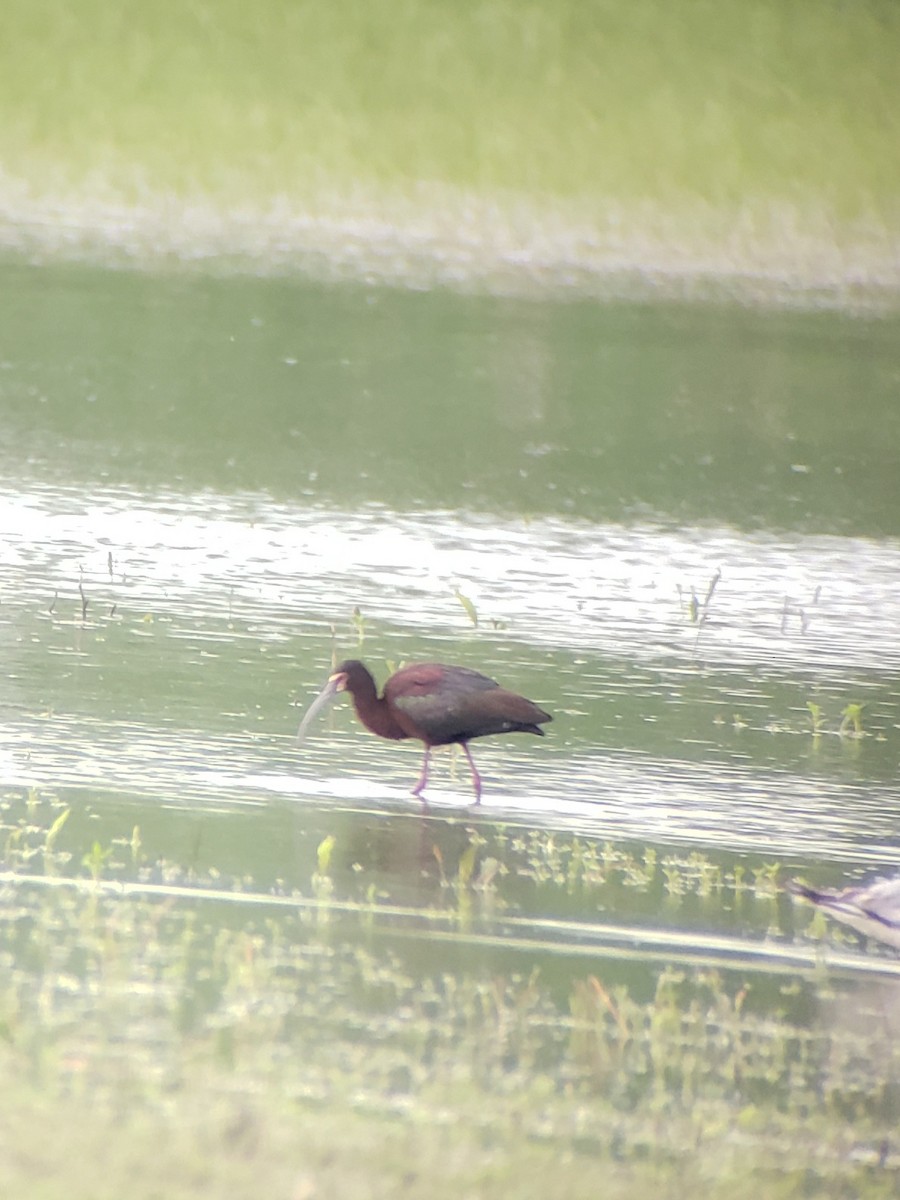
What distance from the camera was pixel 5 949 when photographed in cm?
517

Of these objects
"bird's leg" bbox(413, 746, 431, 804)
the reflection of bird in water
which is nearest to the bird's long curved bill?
"bird's leg" bbox(413, 746, 431, 804)

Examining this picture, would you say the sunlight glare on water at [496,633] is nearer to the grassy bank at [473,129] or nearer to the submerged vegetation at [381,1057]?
the submerged vegetation at [381,1057]

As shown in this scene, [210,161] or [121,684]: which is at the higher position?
[210,161]

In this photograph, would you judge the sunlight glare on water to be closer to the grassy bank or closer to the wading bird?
the wading bird

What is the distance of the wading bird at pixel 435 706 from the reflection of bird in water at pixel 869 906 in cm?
119

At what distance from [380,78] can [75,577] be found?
1412 centimetres

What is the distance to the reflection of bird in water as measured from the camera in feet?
19.0

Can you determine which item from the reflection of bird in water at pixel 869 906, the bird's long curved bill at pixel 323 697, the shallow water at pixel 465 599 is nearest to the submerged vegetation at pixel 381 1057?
the shallow water at pixel 465 599

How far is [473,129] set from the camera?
22297 mm

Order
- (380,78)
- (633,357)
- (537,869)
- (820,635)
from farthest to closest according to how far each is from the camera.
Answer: (380,78), (633,357), (820,635), (537,869)

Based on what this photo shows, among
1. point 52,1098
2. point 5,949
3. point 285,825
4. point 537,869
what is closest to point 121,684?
point 285,825

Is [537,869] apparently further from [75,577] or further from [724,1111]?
[75,577]

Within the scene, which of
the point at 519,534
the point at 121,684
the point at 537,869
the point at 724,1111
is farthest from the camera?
the point at 519,534

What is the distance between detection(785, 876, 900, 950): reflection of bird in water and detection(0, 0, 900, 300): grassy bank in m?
13.9
